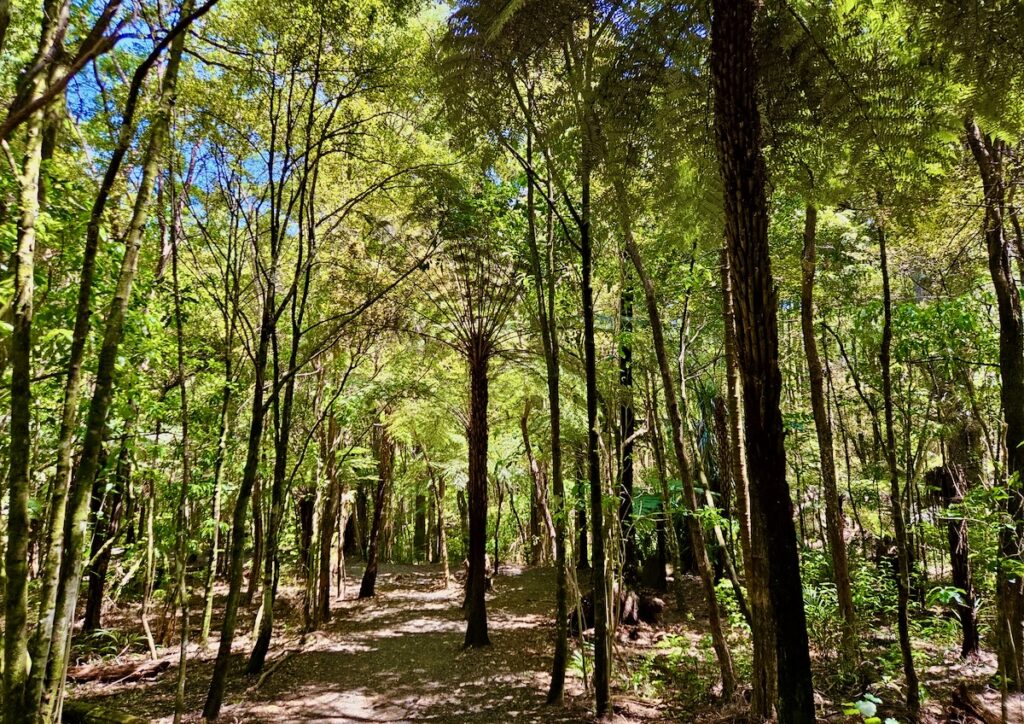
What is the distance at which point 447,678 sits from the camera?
7.08 m

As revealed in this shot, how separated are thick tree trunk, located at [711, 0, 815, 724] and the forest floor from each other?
361 cm

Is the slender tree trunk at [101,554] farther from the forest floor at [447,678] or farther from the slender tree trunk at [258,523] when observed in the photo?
the slender tree trunk at [258,523]

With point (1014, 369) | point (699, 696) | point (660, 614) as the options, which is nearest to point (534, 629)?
point (660, 614)

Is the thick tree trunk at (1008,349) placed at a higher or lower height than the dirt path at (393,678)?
higher

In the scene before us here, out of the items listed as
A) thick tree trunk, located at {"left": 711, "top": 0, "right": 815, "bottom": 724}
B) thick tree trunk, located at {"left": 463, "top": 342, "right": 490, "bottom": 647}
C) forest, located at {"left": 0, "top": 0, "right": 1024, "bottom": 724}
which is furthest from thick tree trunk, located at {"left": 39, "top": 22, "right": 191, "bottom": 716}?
thick tree trunk, located at {"left": 463, "top": 342, "right": 490, "bottom": 647}

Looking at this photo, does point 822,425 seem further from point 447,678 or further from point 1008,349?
point 447,678

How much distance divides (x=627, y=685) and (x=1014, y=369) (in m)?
5.40

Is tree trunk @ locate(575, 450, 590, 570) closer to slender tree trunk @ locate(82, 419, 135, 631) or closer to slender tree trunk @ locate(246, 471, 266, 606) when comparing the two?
slender tree trunk @ locate(246, 471, 266, 606)

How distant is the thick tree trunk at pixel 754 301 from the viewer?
2.13m

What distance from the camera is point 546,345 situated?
6.40 metres

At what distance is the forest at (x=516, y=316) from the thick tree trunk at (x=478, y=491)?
7 cm

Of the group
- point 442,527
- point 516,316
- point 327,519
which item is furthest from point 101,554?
point 442,527

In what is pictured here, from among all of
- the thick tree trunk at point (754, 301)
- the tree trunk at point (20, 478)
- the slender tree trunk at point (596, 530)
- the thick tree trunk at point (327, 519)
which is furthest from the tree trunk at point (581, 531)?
the tree trunk at point (20, 478)

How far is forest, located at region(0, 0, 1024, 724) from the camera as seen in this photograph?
9.00 feet
